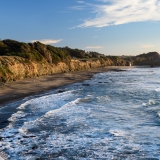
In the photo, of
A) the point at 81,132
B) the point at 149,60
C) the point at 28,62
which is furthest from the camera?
the point at 149,60

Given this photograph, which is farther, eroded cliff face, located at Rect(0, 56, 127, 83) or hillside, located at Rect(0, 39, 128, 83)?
hillside, located at Rect(0, 39, 128, 83)

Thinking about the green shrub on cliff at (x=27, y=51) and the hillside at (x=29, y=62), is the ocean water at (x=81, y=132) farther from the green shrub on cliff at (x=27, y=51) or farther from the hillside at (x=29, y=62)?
the green shrub on cliff at (x=27, y=51)

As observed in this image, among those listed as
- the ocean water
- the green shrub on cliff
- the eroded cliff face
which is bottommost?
the ocean water

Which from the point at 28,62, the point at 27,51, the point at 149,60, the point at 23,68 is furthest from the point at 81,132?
the point at 149,60

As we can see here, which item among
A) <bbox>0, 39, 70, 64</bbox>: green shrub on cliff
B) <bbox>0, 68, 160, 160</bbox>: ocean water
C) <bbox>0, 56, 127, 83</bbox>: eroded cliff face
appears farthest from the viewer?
<bbox>0, 39, 70, 64</bbox>: green shrub on cliff

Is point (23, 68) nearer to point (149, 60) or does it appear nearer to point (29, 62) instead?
point (29, 62)

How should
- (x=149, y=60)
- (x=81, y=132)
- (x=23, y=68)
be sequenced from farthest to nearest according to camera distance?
1. (x=149, y=60)
2. (x=23, y=68)
3. (x=81, y=132)

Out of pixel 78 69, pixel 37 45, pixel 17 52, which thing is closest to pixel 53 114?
pixel 17 52

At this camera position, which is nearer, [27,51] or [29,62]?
[29,62]

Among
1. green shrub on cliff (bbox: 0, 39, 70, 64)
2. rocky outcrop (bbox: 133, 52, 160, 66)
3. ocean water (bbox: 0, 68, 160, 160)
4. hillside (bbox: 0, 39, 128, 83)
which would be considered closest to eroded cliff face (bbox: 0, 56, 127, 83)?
hillside (bbox: 0, 39, 128, 83)

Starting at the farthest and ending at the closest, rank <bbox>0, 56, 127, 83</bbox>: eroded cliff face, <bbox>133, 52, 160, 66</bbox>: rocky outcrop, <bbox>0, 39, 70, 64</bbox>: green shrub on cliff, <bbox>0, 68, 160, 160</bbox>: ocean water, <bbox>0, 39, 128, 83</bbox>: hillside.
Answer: <bbox>133, 52, 160, 66</bbox>: rocky outcrop
<bbox>0, 39, 70, 64</bbox>: green shrub on cliff
<bbox>0, 39, 128, 83</bbox>: hillside
<bbox>0, 56, 127, 83</bbox>: eroded cliff face
<bbox>0, 68, 160, 160</bbox>: ocean water

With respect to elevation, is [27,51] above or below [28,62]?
above

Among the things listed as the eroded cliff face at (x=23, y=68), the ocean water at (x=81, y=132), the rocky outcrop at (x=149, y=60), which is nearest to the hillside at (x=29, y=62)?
the eroded cliff face at (x=23, y=68)

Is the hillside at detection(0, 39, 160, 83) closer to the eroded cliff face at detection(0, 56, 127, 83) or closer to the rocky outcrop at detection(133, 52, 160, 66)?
the eroded cliff face at detection(0, 56, 127, 83)
